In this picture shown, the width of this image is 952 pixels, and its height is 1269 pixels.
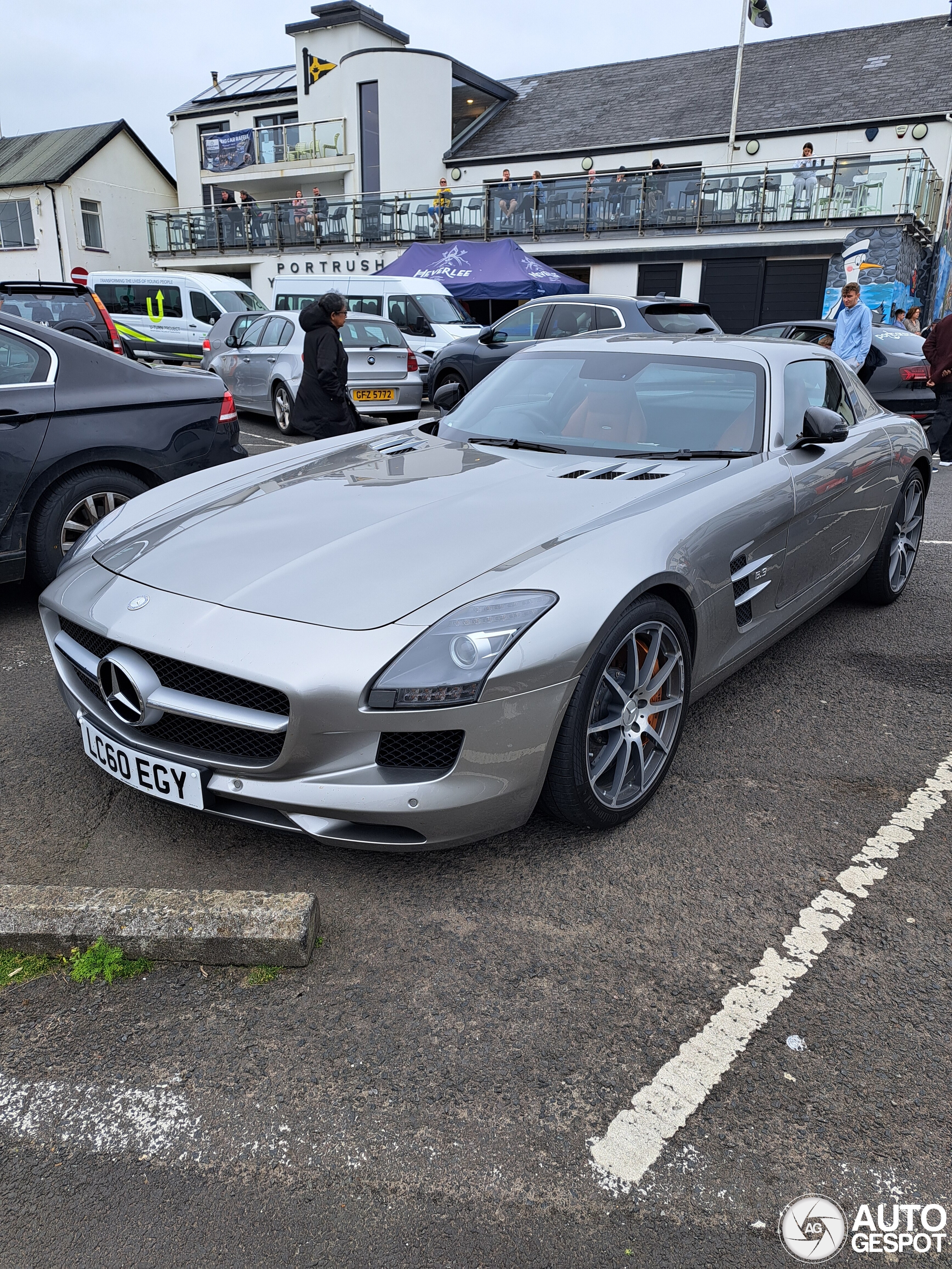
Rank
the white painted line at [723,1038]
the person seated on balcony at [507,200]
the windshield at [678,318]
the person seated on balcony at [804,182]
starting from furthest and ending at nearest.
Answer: the person seated on balcony at [507,200], the person seated on balcony at [804,182], the windshield at [678,318], the white painted line at [723,1038]

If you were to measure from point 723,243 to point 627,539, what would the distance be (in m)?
22.2

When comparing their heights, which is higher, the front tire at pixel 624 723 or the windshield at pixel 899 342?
the windshield at pixel 899 342

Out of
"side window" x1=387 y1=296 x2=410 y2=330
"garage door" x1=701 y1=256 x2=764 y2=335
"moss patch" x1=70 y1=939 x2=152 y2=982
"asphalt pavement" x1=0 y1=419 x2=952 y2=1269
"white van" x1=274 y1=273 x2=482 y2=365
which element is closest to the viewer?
"asphalt pavement" x1=0 y1=419 x2=952 y2=1269

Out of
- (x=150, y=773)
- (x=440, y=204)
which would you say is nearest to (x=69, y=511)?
(x=150, y=773)

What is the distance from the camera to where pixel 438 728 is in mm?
2375

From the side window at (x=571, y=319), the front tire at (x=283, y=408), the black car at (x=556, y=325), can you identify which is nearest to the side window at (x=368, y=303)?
the black car at (x=556, y=325)

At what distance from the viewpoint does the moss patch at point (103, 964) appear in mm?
2246

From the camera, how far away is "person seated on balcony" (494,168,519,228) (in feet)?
78.5

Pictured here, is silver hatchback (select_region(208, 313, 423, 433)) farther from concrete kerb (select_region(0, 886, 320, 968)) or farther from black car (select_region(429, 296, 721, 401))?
concrete kerb (select_region(0, 886, 320, 968))

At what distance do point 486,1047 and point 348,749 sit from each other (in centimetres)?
78

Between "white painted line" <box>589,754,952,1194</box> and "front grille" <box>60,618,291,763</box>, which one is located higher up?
"front grille" <box>60,618,291,763</box>

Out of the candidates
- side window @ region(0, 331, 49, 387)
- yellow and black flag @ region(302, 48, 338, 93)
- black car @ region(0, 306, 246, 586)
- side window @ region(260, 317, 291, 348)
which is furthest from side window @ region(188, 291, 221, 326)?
yellow and black flag @ region(302, 48, 338, 93)

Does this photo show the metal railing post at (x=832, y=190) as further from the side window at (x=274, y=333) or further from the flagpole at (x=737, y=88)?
the side window at (x=274, y=333)

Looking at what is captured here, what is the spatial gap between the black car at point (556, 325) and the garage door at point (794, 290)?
11737 millimetres
